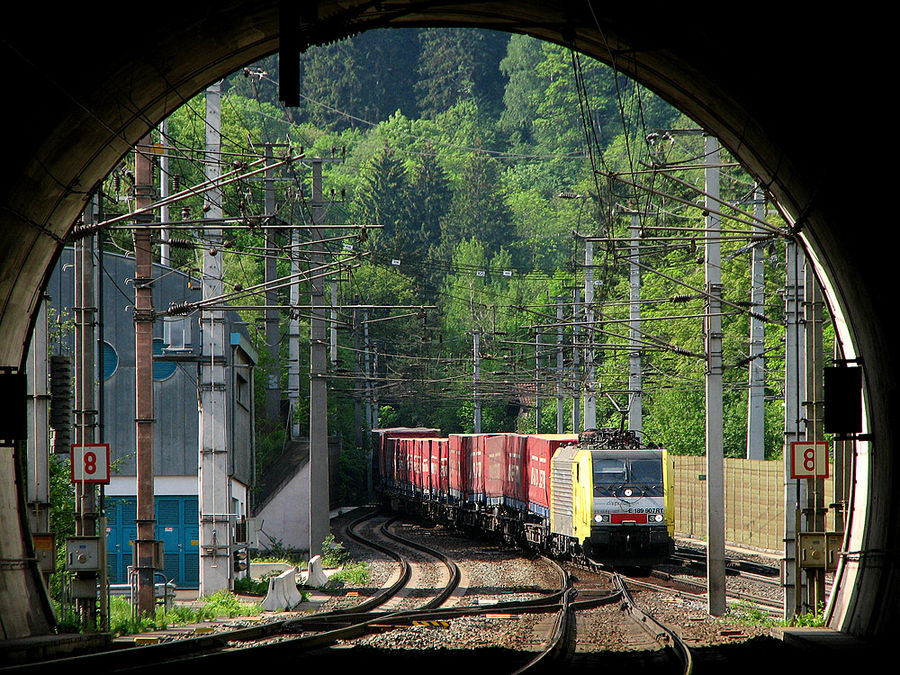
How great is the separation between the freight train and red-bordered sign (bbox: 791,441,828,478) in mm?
8871

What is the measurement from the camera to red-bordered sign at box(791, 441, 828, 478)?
1599cm

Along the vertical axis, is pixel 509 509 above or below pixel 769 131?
below

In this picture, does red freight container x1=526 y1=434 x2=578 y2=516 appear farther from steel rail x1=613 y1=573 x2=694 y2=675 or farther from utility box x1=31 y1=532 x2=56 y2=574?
utility box x1=31 y1=532 x2=56 y2=574

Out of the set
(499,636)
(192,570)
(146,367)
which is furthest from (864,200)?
(192,570)

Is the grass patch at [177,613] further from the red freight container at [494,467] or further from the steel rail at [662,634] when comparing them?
the red freight container at [494,467]

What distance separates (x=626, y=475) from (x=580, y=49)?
12045 millimetres

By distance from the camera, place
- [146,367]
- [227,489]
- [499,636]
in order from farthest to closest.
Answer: [227,489]
[146,367]
[499,636]

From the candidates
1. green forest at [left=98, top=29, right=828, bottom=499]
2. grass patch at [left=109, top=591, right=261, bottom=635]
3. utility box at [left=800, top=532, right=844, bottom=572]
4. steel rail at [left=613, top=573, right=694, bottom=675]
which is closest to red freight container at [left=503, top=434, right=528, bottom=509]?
steel rail at [left=613, top=573, right=694, bottom=675]

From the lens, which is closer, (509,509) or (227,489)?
(227,489)

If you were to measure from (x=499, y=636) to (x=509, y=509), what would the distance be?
711 inches

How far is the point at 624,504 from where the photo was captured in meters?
24.8

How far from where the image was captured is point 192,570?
89.1ft

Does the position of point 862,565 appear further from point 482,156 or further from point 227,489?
point 482,156

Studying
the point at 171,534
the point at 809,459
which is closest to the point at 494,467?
the point at 171,534
